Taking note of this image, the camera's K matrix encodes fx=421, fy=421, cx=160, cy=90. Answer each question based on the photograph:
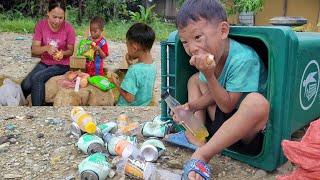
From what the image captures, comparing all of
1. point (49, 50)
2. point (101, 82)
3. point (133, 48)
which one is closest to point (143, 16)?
point (49, 50)

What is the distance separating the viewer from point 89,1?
12062mm

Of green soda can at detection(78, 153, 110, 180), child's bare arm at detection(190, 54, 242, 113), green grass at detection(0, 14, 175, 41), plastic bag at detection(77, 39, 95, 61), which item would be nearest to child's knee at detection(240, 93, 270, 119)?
child's bare arm at detection(190, 54, 242, 113)

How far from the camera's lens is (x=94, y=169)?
79.2 inches

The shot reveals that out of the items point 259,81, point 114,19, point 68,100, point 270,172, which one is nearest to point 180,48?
point 259,81

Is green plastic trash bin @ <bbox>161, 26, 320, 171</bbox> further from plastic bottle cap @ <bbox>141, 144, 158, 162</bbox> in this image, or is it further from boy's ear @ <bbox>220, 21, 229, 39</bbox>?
plastic bottle cap @ <bbox>141, 144, 158, 162</bbox>

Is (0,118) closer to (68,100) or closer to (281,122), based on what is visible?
(68,100)

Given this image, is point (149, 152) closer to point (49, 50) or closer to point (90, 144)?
point (90, 144)

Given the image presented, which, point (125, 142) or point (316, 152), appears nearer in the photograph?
point (316, 152)

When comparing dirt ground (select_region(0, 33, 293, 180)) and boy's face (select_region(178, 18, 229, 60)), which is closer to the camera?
boy's face (select_region(178, 18, 229, 60))

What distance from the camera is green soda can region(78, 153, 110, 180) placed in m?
2.01

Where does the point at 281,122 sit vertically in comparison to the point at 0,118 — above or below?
above

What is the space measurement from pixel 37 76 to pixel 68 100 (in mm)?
521

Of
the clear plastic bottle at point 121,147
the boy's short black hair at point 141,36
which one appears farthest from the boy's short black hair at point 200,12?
the boy's short black hair at point 141,36

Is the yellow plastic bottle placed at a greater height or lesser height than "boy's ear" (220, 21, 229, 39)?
lesser
